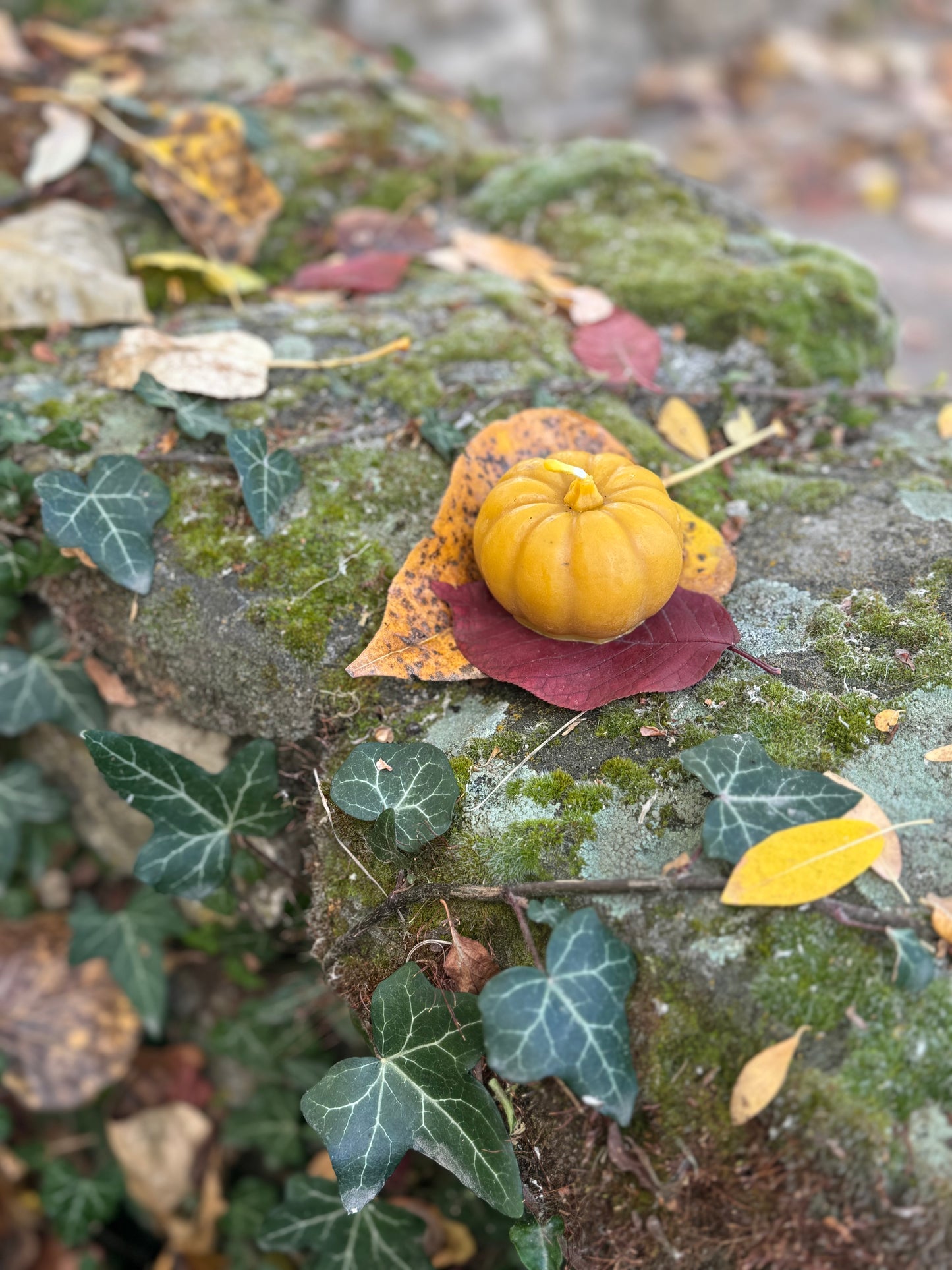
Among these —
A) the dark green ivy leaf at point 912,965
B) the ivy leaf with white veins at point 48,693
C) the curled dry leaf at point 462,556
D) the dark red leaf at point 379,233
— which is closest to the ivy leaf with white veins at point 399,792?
the curled dry leaf at point 462,556

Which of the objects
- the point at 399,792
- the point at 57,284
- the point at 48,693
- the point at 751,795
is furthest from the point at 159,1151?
the point at 57,284

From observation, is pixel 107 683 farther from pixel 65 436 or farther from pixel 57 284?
pixel 57 284

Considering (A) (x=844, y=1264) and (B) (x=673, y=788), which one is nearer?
(A) (x=844, y=1264)

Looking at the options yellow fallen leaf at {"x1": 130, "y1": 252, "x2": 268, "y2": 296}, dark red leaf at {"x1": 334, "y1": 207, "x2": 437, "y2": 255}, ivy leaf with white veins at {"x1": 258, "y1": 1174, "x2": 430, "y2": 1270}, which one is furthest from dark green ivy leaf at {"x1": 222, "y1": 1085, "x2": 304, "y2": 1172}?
dark red leaf at {"x1": 334, "y1": 207, "x2": 437, "y2": 255}

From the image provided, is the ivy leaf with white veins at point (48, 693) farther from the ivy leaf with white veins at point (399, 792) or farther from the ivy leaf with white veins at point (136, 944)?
the ivy leaf with white veins at point (399, 792)

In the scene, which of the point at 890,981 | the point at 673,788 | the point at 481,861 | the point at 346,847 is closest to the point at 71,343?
the point at 346,847

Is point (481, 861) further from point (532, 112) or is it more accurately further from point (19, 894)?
point (532, 112)
